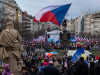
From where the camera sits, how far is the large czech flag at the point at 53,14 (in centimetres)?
1703

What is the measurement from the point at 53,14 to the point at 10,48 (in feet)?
31.5

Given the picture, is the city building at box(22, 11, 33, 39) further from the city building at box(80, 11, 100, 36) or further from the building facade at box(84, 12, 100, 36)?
the building facade at box(84, 12, 100, 36)

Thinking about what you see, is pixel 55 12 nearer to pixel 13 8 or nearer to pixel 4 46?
pixel 4 46

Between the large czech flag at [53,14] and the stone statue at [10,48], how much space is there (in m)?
8.45

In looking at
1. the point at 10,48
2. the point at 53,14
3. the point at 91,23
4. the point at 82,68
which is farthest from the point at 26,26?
the point at 82,68

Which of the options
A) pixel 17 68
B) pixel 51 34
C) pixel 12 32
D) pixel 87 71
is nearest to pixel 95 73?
pixel 87 71

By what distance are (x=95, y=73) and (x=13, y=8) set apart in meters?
74.4

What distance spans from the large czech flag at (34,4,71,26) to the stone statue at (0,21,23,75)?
8454 mm

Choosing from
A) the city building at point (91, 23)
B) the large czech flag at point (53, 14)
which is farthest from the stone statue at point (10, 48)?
the city building at point (91, 23)

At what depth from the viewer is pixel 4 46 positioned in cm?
838

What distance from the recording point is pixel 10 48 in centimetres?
849

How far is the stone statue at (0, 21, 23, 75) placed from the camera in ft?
27.4

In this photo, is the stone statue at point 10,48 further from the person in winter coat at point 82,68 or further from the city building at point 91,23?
the city building at point 91,23

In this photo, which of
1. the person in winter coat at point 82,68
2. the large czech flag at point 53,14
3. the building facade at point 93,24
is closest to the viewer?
the person in winter coat at point 82,68
